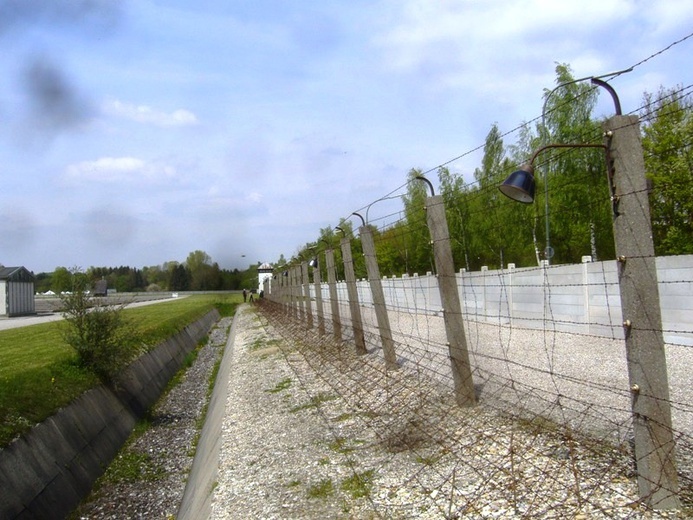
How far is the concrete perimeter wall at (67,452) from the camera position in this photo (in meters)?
10.7

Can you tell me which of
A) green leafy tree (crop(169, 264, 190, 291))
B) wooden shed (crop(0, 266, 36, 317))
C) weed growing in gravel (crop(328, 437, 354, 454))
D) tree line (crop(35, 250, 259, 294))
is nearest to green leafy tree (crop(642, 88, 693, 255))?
weed growing in gravel (crop(328, 437, 354, 454))

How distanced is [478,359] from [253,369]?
325 inches

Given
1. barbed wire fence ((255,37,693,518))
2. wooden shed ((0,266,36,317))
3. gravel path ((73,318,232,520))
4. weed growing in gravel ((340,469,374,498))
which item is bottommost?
gravel path ((73,318,232,520))

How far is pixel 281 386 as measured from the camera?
16.2 meters

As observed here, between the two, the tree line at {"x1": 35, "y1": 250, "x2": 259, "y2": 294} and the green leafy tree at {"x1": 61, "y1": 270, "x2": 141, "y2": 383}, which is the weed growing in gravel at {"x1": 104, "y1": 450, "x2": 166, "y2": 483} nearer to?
the green leafy tree at {"x1": 61, "y1": 270, "x2": 141, "y2": 383}

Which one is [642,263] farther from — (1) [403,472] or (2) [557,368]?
(2) [557,368]

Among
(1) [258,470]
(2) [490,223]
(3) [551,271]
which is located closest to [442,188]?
(2) [490,223]

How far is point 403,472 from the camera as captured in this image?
753 centimetres

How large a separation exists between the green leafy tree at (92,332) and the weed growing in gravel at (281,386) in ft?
16.2

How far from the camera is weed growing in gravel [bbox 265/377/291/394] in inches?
622

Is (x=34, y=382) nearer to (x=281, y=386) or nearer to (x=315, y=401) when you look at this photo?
(x=281, y=386)

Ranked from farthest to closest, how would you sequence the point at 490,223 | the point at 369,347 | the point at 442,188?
the point at 442,188
the point at 490,223
the point at 369,347

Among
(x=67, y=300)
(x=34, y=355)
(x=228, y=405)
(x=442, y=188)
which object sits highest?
(x=442, y=188)

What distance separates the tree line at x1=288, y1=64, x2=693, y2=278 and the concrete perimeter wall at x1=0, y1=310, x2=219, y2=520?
23.3 ft
